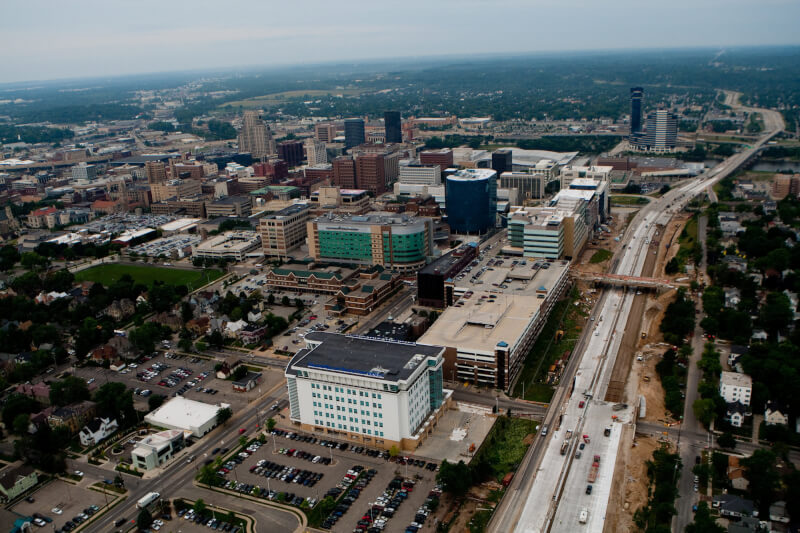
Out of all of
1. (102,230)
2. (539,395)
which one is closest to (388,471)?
(539,395)

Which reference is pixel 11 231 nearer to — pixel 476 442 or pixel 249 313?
pixel 249 313

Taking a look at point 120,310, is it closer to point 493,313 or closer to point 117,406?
point 117,406

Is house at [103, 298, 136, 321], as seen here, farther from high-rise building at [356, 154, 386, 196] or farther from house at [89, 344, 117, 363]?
high-rise building at [356, 154, 386, 196]

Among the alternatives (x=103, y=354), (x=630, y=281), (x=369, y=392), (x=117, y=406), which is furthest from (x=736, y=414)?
(x=103, y=354)

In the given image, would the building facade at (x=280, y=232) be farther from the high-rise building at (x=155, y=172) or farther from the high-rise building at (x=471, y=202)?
the high-rise building at (x=155, y=172)

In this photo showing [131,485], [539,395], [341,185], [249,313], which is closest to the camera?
[131,485]

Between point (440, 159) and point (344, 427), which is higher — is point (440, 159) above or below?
above
